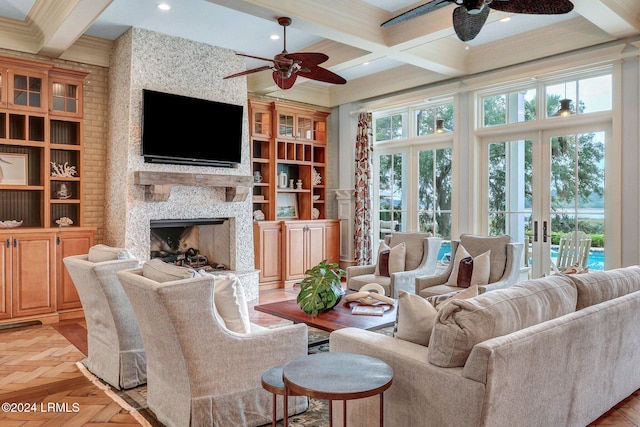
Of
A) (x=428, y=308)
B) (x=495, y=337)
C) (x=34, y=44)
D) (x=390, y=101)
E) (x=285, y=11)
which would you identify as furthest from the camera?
(x=390, y=101)

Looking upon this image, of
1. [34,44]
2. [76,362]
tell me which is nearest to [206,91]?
[34,44]

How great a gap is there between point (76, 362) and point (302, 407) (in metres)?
2.03

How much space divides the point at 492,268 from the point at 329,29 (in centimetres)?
289

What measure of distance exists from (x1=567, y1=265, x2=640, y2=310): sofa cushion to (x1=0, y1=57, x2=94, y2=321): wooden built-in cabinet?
476 centimetres

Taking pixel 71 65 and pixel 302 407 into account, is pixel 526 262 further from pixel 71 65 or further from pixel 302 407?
pixel 71 65

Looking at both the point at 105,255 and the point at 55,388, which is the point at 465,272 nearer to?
the point at 105,255

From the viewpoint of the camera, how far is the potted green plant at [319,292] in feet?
11.8

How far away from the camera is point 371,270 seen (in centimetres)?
552

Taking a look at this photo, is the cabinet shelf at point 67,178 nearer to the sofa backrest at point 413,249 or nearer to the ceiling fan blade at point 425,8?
the sofa backrest at point 413,249

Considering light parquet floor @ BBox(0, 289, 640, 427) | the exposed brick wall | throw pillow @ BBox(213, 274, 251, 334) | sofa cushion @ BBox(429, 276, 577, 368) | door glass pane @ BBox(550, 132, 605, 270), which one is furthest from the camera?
the exposed brick wall

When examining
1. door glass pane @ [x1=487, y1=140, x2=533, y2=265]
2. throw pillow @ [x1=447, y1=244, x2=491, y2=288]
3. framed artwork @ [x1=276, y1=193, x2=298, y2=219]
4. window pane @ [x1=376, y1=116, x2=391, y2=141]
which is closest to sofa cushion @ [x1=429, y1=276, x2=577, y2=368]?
throw pillow @ [x1=447, y1=244, x2=491, y2=288]

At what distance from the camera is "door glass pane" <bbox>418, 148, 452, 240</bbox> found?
6.44m

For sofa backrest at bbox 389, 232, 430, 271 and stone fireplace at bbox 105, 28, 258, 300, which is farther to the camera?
sofa backrest at bbox 389, 232, 430, 271

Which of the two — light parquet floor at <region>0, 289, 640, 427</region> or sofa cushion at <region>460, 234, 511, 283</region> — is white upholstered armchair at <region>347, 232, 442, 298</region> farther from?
light parquet floor at <region>0, 289, 640, 427</region>
